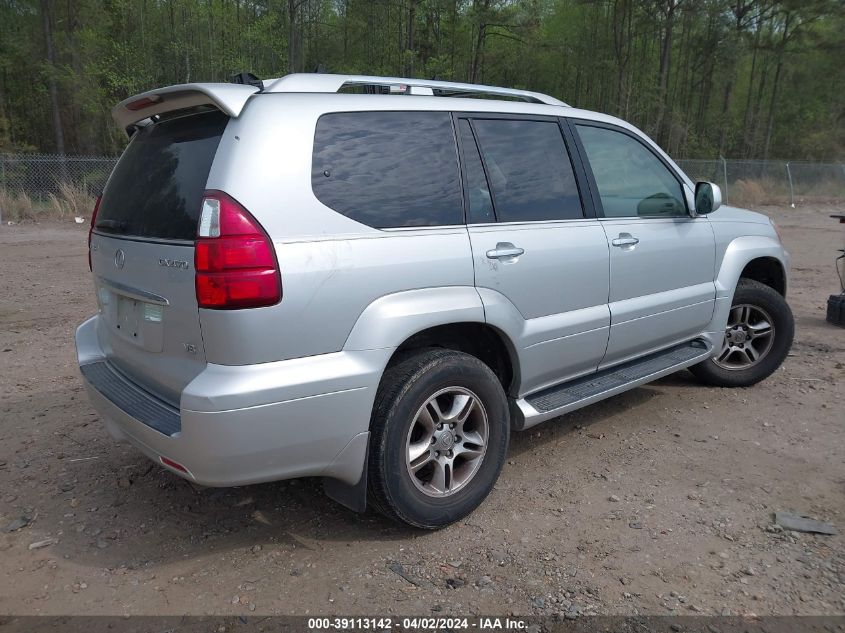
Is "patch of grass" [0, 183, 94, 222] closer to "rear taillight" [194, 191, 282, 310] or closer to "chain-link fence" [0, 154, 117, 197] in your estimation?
"chain-link fence" [0, 154, 117, 197]

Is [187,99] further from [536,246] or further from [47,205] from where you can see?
[47,205]

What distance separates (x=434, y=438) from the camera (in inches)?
117

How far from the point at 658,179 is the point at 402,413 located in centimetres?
264

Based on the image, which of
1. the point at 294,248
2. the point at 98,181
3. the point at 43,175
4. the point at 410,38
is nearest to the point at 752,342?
the point at 294,248

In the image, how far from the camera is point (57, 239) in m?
14.1

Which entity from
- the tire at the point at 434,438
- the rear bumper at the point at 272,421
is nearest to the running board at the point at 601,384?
the tire at the point at 434,438

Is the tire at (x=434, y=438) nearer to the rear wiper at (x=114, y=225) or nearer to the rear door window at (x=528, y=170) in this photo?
the rear door window at (x=528, y=170)

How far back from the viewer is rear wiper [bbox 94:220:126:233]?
115 inches

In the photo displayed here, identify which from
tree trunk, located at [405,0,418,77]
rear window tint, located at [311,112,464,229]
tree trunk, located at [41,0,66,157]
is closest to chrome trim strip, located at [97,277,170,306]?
rear window tint, located at [311,112,464,229]

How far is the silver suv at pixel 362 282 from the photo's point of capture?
2.41m

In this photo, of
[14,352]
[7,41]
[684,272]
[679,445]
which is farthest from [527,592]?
[7,41]

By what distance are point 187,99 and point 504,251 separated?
5.20ft

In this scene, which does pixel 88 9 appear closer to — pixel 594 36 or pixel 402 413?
pixel 594 36

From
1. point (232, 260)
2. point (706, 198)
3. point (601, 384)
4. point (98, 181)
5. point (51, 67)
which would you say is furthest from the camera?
point (51, 67)
